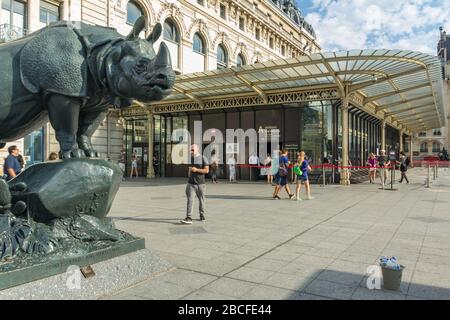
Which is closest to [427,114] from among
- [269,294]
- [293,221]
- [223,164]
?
[223,164]

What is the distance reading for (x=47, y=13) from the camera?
20000 mm

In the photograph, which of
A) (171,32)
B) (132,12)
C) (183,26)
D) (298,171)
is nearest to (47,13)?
(132,12)

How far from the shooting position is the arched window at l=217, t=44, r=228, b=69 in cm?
3297

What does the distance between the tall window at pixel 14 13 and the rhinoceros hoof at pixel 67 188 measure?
1803cm

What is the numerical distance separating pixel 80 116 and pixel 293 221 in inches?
220

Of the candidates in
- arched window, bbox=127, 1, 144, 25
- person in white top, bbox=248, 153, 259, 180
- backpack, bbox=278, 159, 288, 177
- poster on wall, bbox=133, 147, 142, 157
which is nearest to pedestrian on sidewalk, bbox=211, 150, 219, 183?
person in white top, bbox=248, 153, 259, 180

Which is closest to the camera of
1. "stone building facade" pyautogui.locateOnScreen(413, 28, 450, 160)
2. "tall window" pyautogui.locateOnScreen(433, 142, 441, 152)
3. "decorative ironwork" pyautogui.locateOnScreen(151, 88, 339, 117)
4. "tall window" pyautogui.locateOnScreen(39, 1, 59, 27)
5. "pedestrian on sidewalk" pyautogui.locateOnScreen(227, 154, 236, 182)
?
"decorative ironwork" pyautogui.locateOnScreen(151, 88, 339, 117)

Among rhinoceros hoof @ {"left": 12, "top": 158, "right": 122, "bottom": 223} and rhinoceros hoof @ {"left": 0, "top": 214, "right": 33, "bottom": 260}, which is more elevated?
rhinoceros hoof @ {"left": 12, "top": 158, "right": 122, "bottom": 223}

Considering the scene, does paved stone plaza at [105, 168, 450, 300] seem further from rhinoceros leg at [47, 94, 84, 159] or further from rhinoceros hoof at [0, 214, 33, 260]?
rhinoceros leg at [47, 94, 84, 159]

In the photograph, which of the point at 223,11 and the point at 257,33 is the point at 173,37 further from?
the point at 257,33

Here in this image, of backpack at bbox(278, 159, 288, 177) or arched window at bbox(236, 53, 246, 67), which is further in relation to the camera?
arched window at bbox(236, 53, 246, 67)

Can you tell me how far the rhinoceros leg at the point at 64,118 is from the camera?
Result: 11.6 ft

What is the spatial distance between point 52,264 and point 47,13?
2054cm

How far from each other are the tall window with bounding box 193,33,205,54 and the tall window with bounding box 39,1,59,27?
11.6 metres
